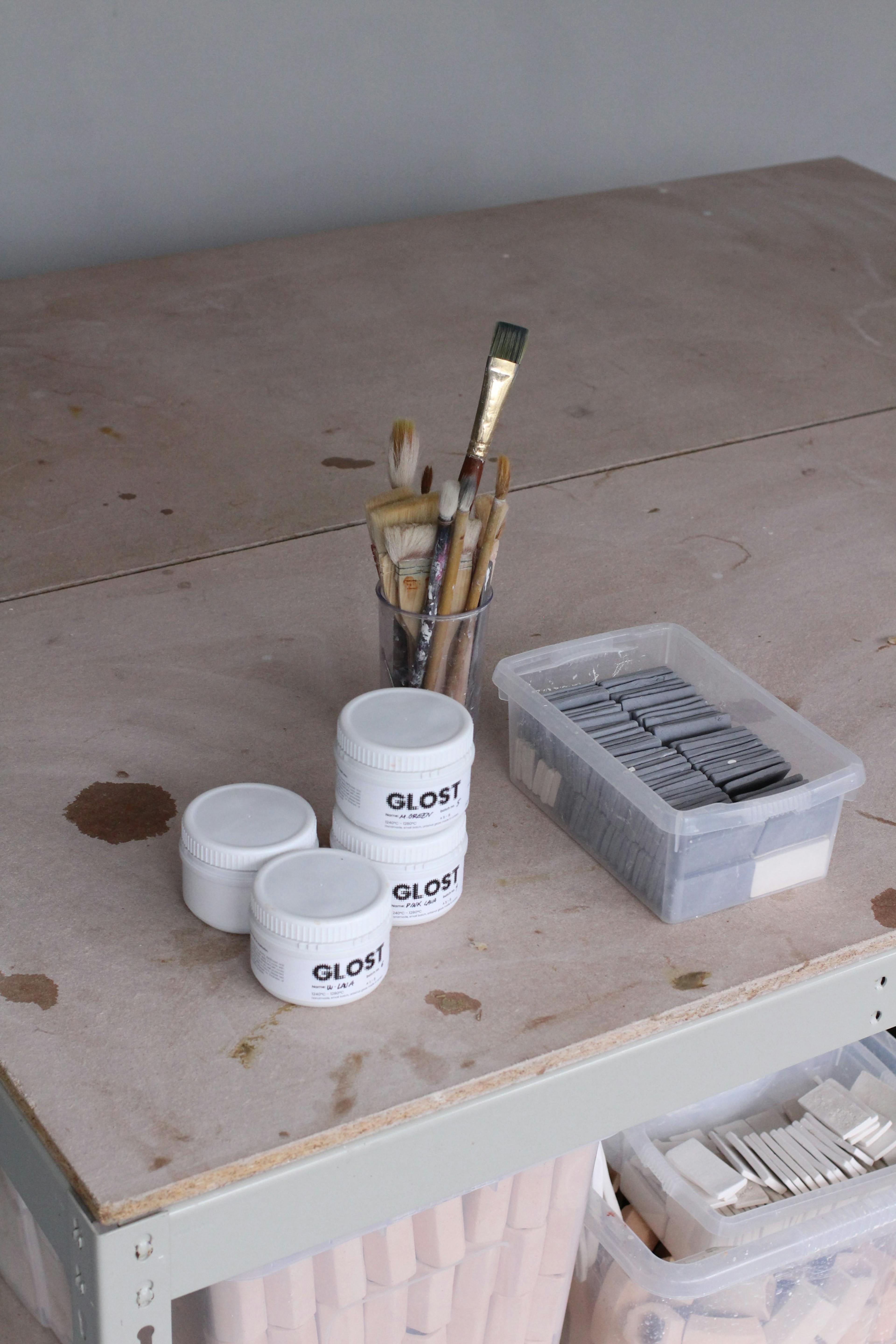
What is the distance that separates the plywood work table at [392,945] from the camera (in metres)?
0.67

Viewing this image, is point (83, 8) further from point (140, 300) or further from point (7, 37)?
point (140, 300)

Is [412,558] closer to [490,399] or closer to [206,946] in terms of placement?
[490,399]

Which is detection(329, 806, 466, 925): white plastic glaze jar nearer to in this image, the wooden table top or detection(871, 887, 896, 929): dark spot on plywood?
the wooden table top

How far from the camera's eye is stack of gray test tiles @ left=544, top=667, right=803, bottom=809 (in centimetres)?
85

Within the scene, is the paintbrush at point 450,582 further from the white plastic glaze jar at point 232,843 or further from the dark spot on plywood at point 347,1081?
the dark spot on plywood at point 347,1081

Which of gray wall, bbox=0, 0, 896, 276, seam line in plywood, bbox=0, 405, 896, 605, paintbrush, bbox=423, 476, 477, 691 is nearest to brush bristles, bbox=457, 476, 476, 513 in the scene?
paintbrush, bbox=423, 476, 477, 691

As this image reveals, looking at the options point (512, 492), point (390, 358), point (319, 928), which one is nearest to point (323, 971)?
point (319, 928)

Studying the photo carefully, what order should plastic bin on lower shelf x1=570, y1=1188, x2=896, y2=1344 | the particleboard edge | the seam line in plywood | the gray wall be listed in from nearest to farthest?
the particleboard edge, plastic bin on lower shelf x1=570, y1=1188, x2=896, y2=1344, the seam line in plywood, the gray wall

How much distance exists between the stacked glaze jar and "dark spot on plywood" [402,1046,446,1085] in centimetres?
9

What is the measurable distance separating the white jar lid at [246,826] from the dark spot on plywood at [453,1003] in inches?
4.4

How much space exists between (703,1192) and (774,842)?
0.38 meters

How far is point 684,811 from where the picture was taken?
81 cm

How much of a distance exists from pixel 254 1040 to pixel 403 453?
38 centimetres

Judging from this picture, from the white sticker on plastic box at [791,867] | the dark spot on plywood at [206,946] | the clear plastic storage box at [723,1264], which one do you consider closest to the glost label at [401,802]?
the dark spot on plywood at [206,946]
